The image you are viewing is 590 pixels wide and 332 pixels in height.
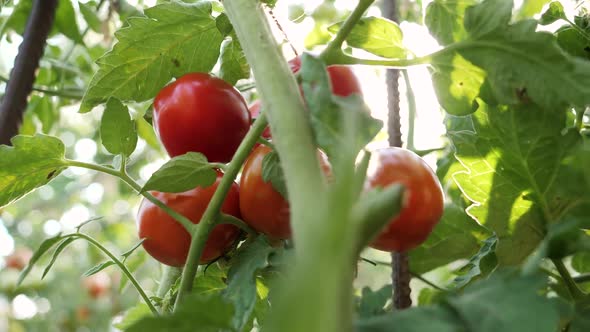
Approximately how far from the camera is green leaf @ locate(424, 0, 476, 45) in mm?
634

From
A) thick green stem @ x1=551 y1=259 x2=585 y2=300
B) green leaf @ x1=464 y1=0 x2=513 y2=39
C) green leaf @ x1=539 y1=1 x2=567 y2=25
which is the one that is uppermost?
green leaf @ x1=464 y1=0 x2=513 y2=39

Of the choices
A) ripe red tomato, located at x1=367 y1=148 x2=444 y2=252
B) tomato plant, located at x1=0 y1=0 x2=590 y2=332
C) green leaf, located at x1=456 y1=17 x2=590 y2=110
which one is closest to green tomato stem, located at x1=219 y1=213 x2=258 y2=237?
tomato plant, located at x1=0 y1=0 x2=590 y2=332

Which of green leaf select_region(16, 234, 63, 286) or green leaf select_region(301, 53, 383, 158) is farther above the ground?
green leaf select_region(301, 53, 383, 158)

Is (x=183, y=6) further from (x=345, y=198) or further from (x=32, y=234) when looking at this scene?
(x=32, y=234)

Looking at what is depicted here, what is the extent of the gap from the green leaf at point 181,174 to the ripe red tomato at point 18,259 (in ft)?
5.66

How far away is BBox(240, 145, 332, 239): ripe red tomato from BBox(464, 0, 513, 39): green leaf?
0.18 metres

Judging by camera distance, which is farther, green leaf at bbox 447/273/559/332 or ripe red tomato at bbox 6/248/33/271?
ripe red tomato at bbox 6/248/33/271

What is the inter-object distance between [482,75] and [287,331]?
0.37 meters

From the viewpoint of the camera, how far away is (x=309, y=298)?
0.17 metres

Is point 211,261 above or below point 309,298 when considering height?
below

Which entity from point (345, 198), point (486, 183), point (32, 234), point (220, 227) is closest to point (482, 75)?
point (486, 183)

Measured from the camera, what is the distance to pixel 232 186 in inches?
22.4

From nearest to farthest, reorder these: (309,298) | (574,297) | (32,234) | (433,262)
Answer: (309,298), (574,297), (433,262), (32,234)

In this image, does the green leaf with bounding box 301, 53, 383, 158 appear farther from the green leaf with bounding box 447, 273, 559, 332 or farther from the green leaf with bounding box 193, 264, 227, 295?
the green leaf with bounding box 193, 264, 227, 295
